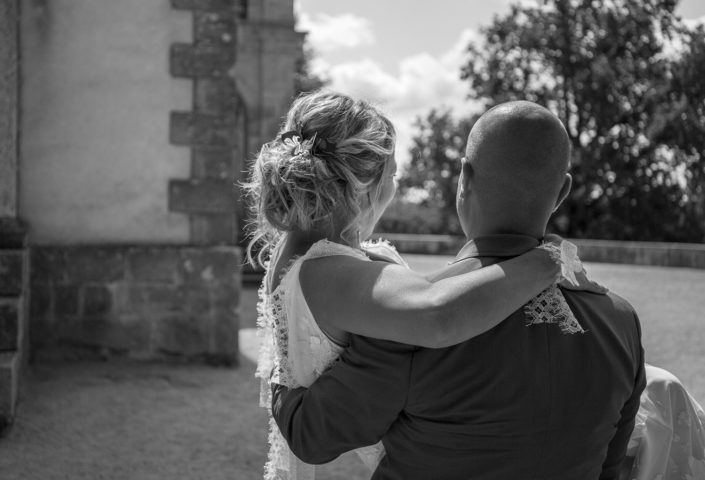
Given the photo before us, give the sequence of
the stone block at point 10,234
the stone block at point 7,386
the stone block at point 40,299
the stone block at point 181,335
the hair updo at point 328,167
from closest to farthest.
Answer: the hair updo at point 328,167, the stone block at point 7,386, the stone block at point 10,234, the stone block at point 40,299, the stone block at point 181,335

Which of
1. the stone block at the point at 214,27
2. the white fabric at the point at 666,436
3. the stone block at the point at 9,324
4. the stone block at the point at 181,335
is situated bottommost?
the stone block at the point at 181,335

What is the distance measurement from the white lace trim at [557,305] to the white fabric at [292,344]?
407 millimetres

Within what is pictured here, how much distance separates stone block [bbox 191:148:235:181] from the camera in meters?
6.91

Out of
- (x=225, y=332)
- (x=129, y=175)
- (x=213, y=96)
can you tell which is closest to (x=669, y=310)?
(x=225, y=332)

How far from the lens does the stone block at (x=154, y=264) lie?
6727 mm

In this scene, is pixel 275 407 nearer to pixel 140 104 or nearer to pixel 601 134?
pixel 140 104

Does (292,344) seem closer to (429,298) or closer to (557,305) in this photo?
(429,298)

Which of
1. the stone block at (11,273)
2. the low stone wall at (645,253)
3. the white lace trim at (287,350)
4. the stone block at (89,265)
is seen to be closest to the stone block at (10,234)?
the stone block at (11,273)

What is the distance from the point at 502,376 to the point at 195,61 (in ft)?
19.0

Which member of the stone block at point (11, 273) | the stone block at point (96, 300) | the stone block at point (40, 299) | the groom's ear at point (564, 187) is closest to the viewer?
the groom's ear at point (564, 187)

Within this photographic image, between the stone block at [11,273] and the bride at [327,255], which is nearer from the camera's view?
the bride at [327,255]

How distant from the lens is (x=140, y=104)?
6.82 metres

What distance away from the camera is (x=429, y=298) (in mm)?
1591

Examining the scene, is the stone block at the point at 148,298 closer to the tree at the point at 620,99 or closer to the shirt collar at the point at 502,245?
the shirt collar at the point at 502,245
